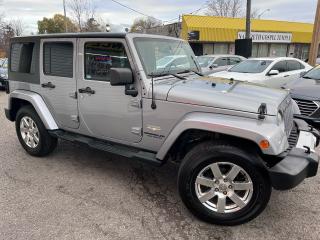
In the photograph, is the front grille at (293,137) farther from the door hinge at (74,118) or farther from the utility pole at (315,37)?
the utility pole at (315,37)

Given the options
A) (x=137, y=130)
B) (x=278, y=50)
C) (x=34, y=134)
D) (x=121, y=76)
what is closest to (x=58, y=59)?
(x=34, y=134)

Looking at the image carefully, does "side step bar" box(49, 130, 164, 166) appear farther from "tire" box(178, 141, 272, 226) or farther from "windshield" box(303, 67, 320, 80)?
"windshield" box(303, 67, 320, 80)

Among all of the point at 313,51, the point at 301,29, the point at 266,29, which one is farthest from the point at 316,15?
the point at 301,29

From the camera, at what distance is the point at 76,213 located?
10.8 ft

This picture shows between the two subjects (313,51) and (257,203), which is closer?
(257,203)

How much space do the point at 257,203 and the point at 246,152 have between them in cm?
52

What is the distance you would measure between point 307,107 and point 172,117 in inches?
144

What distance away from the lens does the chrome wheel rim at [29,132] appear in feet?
15.6

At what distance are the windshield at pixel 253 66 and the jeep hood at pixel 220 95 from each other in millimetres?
6480

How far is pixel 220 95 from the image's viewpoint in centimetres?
306

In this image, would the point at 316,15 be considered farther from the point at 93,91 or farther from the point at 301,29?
the point at 301,29

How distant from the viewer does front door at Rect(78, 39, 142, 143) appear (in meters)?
3.54

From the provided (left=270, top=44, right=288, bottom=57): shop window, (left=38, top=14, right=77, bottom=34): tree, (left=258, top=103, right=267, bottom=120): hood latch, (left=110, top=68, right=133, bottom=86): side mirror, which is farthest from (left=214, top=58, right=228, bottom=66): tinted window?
(left=38, top=14, right=77, bottom=34): tree

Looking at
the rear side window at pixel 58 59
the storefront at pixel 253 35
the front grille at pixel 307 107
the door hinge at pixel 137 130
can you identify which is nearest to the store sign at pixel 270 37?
the storefront at pixel 253 35
